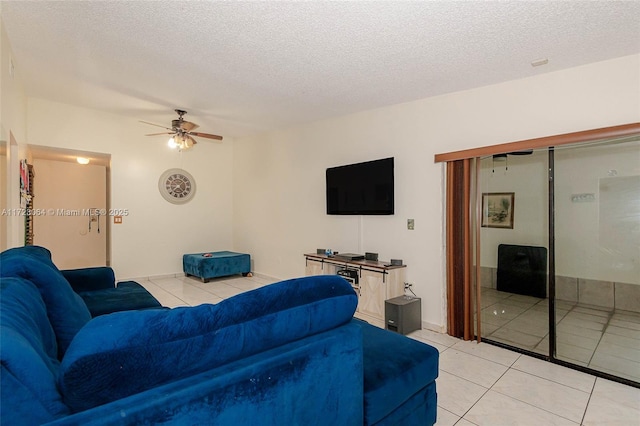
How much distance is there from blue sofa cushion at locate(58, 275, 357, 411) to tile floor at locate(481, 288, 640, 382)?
2.74 metres

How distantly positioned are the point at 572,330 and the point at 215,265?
4883mm

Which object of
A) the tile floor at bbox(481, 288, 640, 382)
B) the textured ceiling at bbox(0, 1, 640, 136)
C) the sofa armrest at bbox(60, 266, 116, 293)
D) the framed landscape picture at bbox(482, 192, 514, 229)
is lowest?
the tile floor at bbox(481, 288, 640, 382)

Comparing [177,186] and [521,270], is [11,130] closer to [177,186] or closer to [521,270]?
[177,186]

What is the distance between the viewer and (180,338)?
37.3 inches

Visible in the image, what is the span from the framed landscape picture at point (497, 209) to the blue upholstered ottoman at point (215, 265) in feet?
13.5

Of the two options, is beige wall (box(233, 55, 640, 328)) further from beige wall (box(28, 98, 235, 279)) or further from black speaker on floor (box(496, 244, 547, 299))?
black speaker on floor (box(496, 244, 547, 299))

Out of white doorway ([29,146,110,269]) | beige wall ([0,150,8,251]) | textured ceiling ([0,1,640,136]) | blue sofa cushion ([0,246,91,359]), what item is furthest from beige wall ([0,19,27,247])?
blue sofa cushion ([0,246,91,359])

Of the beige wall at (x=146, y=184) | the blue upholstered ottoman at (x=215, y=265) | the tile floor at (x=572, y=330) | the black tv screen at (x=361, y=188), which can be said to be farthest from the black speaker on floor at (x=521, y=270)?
the beige wall at (x=146, y=184)

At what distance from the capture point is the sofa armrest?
2955mm

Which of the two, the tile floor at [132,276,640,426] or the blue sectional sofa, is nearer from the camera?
the blue sectional sofa

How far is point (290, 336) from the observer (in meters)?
1.20

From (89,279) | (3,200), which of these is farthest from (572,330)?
(3,200)

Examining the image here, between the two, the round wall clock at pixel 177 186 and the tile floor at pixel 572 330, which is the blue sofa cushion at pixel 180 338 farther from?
the round wall clock at pixel 177 186

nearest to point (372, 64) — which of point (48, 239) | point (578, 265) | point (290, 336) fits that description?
point (290, 336)
